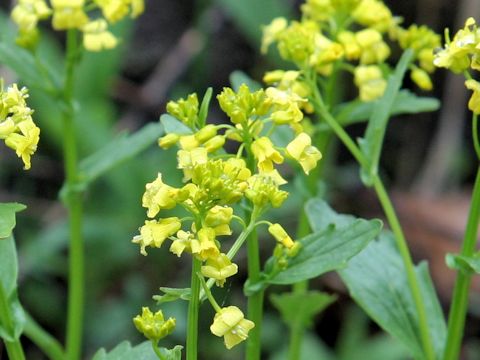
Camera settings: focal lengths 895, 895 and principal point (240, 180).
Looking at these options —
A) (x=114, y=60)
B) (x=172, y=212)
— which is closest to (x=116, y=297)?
(x=172, y=212)

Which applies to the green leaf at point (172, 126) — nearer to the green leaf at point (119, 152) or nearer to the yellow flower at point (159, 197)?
the yellow flower at point (159, 197)

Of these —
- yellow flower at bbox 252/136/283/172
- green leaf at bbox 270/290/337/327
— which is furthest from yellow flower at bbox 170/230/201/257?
green leaf at bbox 270/290/337/327

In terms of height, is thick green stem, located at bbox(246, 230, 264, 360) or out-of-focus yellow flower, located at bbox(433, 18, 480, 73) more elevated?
out-of-focus yellow flower, located at bbox(433, 18, 480, 73)

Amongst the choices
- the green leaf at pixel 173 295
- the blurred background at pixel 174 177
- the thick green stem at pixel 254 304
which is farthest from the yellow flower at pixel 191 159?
the blurred background at pixel 174 177

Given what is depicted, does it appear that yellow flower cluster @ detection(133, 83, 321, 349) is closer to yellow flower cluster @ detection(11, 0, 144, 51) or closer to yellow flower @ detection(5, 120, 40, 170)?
yellow flower @ detection(5, 120, 40, 170)

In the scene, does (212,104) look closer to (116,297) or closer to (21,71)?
(116,297)

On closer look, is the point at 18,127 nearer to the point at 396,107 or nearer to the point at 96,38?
the point at 96,38
